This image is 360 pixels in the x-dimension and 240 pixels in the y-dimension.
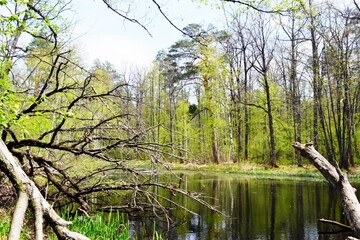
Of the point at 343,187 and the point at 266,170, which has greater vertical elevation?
the point at 343,187

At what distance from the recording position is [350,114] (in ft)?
83.9

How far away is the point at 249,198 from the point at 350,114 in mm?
14940

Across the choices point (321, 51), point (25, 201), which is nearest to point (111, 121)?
point (25, 201)

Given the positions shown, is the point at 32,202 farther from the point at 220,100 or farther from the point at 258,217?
the point at 220,100

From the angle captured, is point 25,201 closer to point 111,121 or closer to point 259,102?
point 111,121

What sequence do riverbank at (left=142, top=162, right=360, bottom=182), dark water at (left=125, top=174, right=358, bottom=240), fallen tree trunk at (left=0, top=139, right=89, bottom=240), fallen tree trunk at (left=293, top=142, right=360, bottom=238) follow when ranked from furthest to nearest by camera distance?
riverbank at (left=142, top=162, right=360, bottom=182), dark water at (left=125, top=174, right=358, bottom=240), fallen tree trunk at (left=293, top=142, right=360, bottom=238), fallen tree trunk at (left=0, top=139, right=89, bottom=240)

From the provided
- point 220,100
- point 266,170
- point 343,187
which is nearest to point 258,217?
point 343,187

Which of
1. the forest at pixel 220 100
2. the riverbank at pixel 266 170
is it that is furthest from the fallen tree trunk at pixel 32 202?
the riverbank at pixel 266 170

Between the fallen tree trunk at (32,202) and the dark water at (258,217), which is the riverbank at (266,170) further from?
the fallen tree trunk at (32,202)

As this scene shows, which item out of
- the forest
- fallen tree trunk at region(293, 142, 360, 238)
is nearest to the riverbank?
the forest

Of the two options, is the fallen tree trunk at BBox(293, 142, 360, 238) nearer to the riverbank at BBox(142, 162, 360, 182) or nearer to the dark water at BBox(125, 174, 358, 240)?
the dark water at BBox(125, 174, 358, 240)

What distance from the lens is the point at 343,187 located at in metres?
4.39

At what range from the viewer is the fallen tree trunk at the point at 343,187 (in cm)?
417

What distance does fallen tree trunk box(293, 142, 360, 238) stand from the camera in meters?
4.17
